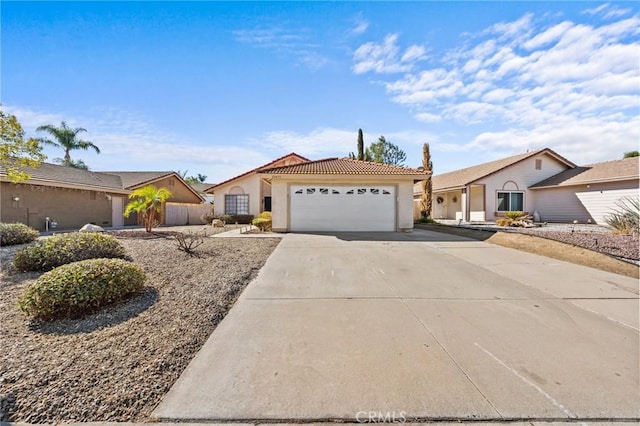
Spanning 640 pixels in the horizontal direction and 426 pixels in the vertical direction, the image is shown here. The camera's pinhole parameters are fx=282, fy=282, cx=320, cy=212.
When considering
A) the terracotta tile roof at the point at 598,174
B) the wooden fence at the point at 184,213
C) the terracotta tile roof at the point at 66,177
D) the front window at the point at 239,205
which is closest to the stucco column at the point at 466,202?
the terracotta tile roof at the point at 598,174

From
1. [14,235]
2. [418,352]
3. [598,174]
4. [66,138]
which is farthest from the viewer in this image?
[66,138]

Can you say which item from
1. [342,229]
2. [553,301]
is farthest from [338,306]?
[342,229]

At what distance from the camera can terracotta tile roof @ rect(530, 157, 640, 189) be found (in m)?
16.9

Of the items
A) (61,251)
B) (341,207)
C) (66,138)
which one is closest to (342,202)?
(341,207)

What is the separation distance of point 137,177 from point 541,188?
33.2 metres

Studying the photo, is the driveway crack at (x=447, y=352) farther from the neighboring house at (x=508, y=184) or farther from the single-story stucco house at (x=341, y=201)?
the neighboring house at (x=508, y=184)

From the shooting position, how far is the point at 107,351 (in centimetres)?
307

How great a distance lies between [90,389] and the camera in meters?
2.48

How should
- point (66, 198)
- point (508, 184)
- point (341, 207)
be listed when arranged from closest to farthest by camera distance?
point (341, 207), point (66, 198), point (508, 184)

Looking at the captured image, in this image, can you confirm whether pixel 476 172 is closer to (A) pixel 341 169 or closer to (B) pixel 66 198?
(A) pixel 341 169

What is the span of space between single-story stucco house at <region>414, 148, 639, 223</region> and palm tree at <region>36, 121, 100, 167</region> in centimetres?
3695

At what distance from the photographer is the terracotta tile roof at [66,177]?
1581 centimetres

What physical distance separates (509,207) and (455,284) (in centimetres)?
2045

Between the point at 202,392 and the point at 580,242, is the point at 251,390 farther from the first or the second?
the point at 580,242
